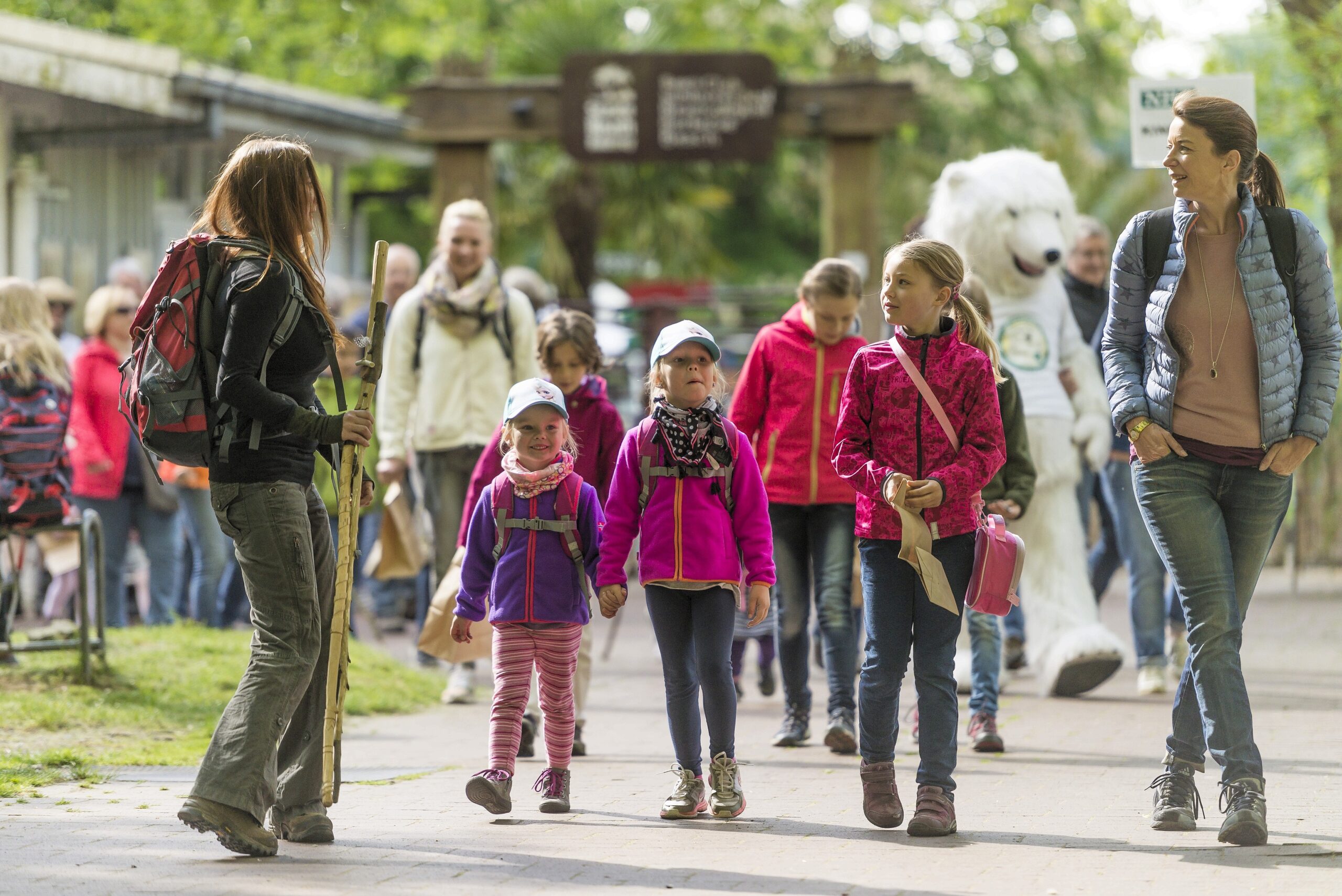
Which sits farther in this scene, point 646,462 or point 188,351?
point 646,462

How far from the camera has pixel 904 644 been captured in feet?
18.6

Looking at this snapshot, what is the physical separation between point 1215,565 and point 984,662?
7.39 ft

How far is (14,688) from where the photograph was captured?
8.21 meters

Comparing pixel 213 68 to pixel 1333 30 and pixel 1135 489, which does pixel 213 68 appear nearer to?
pixel 1333 30

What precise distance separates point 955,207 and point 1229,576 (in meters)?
4.09

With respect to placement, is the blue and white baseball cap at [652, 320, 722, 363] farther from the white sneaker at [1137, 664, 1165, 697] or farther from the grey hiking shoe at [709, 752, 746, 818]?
the white sneaker at [1137, 664, 1165, 697]

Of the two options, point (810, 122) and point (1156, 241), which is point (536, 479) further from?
point (810, 122)

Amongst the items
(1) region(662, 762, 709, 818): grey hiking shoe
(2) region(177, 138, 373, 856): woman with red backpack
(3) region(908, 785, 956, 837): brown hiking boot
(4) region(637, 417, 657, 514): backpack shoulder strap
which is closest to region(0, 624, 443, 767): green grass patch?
(2) region(177, 138, 373, 856): woman with red backpack

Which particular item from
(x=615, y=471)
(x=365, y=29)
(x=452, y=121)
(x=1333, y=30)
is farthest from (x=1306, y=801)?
(x=365, y=29)

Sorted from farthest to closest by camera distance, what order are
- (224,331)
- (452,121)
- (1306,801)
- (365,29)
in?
(365,29) → (452,121) → (1306,801) → (224,331)

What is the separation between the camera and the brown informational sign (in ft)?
46.2

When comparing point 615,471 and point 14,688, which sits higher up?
point 615,471

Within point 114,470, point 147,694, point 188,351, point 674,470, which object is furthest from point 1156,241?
point 114,470

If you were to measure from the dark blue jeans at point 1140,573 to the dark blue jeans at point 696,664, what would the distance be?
378cm
